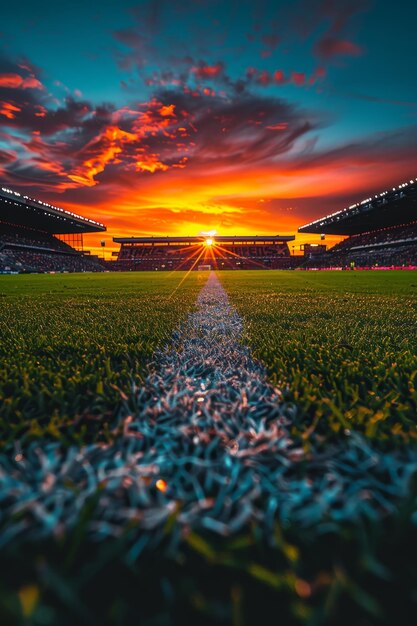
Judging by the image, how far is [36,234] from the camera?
53688mm

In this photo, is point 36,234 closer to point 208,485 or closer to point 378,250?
point 378,250

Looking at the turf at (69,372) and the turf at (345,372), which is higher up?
the turf at (345,372)

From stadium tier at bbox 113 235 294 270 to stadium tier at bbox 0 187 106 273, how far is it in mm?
10245

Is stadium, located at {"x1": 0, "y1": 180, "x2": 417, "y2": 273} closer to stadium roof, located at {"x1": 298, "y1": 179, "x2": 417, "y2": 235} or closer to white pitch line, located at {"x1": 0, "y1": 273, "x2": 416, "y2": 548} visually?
stadium roof, located at {"x1": 298, "y1": 179, "x2": 417, "y2": 235}

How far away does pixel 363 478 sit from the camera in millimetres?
833

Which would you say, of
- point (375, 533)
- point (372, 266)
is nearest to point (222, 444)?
point (375, 533)

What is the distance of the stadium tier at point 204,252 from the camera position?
212 feet

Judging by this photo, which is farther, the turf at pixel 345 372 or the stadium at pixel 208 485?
the turf at pixel 345 372

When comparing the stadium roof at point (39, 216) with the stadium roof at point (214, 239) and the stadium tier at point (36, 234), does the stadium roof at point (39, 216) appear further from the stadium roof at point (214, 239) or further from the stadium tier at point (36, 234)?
the stadium roof at point (214, 239)

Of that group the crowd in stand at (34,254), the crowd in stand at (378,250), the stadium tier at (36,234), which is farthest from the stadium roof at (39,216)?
the crowd in stand at (378,250)

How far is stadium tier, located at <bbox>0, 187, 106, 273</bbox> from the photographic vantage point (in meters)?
38.3

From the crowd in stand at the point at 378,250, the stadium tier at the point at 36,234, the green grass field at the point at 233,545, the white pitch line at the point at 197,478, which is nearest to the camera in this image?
the green grass field at the point at 233,545

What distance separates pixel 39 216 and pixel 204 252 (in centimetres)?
3314

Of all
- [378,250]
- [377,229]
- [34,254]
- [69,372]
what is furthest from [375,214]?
[69,372]
